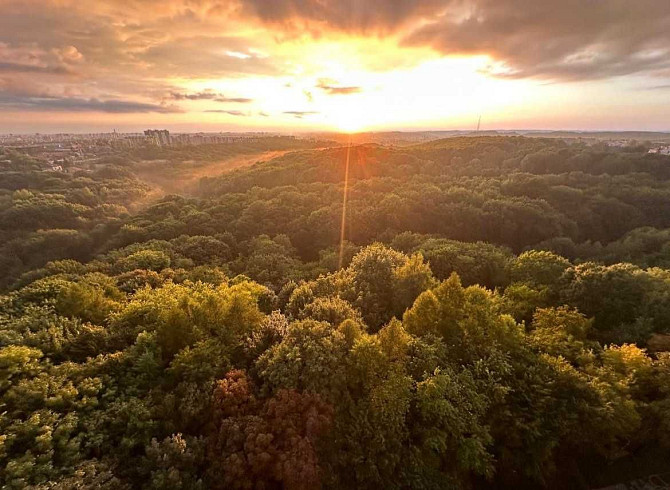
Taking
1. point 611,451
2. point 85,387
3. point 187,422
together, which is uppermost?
point 85,387

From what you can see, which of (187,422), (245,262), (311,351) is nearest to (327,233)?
(245,262)

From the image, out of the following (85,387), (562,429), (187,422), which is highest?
(85,387)

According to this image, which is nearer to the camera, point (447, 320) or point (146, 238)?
point (447, 320)

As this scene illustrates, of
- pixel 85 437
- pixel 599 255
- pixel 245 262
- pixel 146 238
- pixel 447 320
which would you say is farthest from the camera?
pixel 146 238

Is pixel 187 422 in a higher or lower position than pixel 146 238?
higher

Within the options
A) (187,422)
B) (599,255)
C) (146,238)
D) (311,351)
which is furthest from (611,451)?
(146,238)

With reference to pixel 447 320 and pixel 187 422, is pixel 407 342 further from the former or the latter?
pixel 187 422

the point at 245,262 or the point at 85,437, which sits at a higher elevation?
the point at 85,437

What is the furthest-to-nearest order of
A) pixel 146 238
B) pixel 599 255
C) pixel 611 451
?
pixel 146 238 < pixel 599 255 < pixel 611 451

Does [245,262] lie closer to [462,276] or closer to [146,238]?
[146,238]
